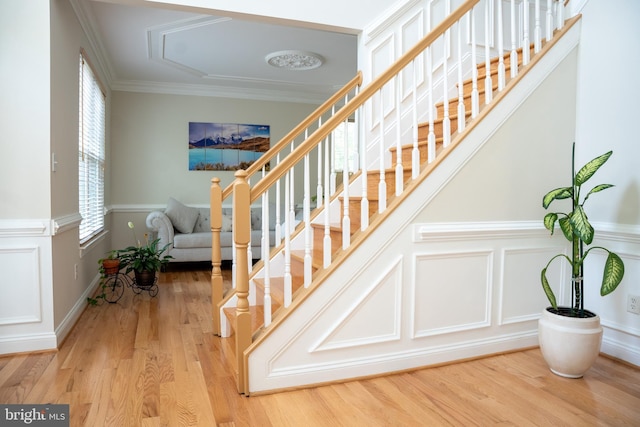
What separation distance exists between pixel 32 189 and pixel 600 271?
370 centimetres

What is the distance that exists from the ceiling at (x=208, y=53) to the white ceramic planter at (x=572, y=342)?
9.18ft

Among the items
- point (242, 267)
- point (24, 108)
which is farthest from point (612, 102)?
point (24, 108)

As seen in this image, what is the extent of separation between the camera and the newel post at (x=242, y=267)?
2203 millimetres

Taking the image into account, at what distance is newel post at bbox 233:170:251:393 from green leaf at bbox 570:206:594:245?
1.77 m

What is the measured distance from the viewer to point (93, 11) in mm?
3916

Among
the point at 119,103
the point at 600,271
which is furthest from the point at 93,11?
the point at 600,271

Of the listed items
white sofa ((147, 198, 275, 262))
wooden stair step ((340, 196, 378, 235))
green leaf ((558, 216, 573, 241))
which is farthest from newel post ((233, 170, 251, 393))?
white sofa ((147, 198, 275, 262))

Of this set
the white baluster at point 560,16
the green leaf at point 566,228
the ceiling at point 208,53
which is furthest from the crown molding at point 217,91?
the green leaf at point 566,228

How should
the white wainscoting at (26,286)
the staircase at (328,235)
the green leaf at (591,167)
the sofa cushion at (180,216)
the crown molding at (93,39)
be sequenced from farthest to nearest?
the sofa cushion at (180,216) < the crown molding at (93,39) < the white wainscoting at (26,286) < the green leaf at (591,167) < the staircase at (328,235)

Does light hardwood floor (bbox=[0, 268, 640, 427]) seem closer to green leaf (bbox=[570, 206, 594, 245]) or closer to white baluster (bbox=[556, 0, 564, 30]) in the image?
green leaf (bbox=[570, 206, 594, 245])

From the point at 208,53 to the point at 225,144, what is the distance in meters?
1.83

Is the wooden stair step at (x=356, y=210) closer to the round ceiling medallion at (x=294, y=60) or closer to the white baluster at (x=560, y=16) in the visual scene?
the white baluster at (x=560, y=16)

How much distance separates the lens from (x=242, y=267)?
2.24 metres

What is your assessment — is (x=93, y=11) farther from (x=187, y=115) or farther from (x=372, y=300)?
(x=372, y=300)
